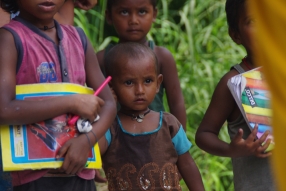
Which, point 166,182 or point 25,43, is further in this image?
point 166,182

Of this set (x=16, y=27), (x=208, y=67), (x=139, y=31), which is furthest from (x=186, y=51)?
(x=16, y=27)

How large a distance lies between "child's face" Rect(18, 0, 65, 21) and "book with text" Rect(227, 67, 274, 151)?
39.2 inches

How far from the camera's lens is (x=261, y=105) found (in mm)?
3510

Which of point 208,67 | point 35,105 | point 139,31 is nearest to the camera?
point 35,105

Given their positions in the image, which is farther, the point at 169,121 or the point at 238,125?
the point at 169,121

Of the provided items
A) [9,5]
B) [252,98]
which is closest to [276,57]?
[252,98]

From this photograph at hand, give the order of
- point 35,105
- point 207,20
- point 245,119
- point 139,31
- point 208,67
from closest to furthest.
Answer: point 35,105 < point 245,119 < point 139,31 < point 208,67 < point 207,20

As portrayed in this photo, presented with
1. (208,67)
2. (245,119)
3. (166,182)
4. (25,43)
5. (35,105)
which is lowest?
(208,67)

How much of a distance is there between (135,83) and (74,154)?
2.49 feet

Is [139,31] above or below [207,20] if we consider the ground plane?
above

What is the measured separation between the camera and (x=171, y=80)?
452cm

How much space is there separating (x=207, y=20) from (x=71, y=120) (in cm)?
527

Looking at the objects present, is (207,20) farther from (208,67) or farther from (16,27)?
(16,27)

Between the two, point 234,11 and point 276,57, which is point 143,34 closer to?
point 234,11
